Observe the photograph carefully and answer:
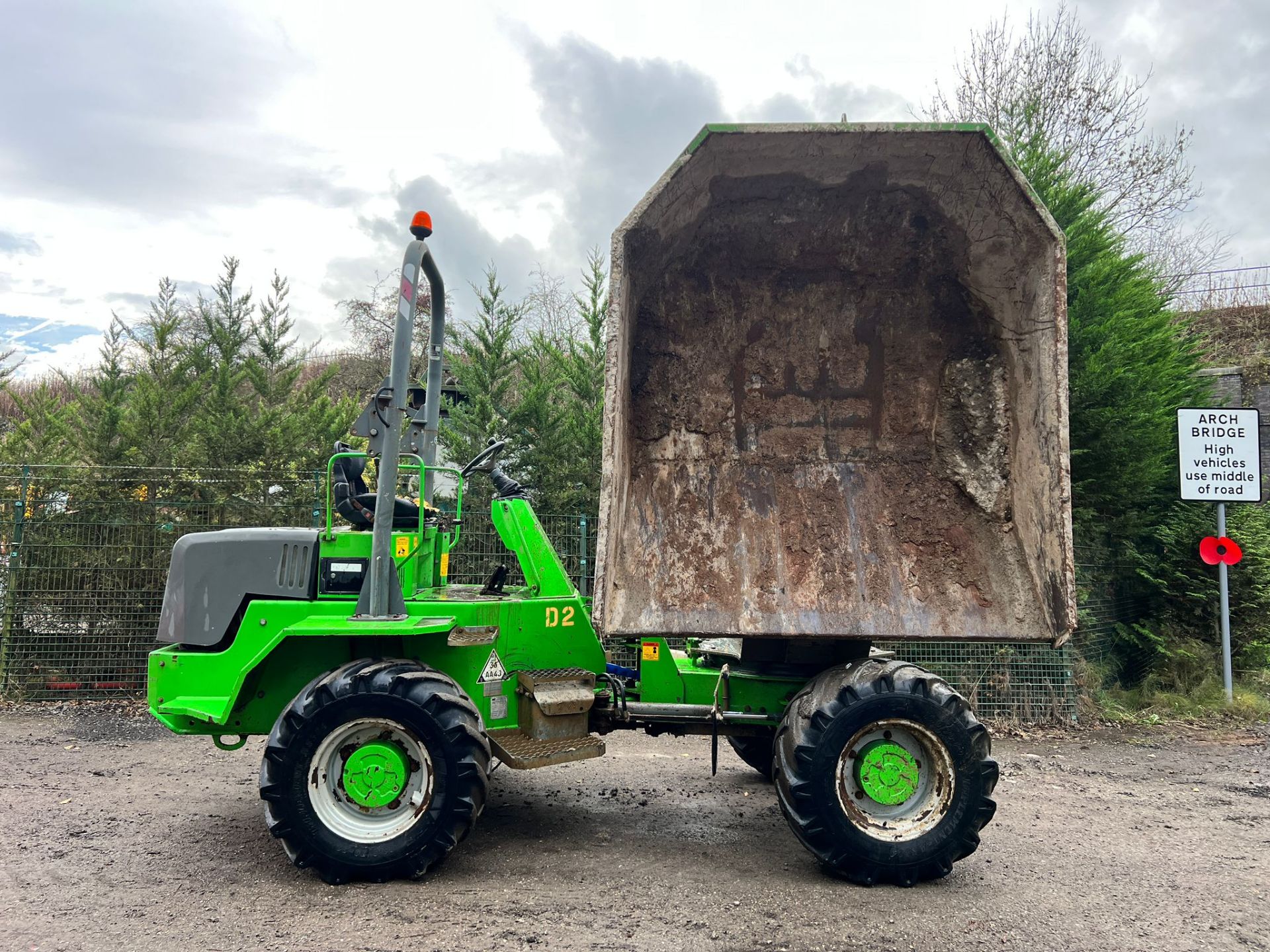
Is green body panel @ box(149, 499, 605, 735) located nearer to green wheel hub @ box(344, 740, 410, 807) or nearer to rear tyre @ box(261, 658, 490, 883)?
rear tyre @ box(261, 658, 490, 883)

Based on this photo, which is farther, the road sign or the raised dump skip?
the road sign

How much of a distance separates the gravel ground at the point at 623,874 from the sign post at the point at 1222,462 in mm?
2804

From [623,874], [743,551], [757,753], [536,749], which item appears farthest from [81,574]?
[743,551]

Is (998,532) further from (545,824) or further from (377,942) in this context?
(377,942)

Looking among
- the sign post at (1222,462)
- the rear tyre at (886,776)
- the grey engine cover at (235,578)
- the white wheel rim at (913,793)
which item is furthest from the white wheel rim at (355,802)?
the sign post at (1222,462)

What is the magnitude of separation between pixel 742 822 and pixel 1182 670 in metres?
6.63

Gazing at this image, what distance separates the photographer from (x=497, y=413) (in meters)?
10.3

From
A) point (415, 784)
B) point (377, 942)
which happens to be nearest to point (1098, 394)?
point (415, 784)

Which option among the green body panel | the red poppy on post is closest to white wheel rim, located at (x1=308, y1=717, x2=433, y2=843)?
the green body panel

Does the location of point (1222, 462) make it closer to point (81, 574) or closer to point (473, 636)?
point (473, 636)

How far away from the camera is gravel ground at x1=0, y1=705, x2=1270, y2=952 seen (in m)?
3.67

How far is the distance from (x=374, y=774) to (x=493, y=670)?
843 mm

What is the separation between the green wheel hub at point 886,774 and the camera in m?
4.29

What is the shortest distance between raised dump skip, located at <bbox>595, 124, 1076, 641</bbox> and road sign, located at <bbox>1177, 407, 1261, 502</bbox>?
558 centimetres
